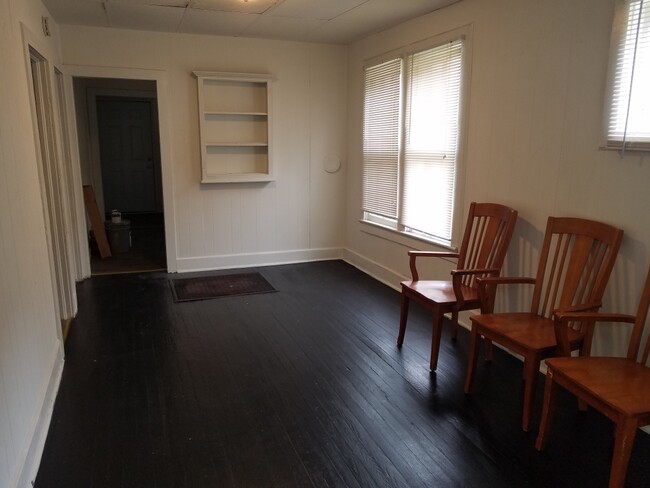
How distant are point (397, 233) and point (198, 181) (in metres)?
2.17

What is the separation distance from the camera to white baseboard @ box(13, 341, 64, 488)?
6.24ft

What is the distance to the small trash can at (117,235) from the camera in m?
5.97

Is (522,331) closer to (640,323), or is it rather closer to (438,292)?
(640,323)

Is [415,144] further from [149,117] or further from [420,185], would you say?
[149,117]

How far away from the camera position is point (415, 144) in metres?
4.30

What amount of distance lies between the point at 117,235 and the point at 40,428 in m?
4.08

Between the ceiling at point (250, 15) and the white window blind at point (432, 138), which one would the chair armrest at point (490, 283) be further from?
the ceiling at point (250, 15)

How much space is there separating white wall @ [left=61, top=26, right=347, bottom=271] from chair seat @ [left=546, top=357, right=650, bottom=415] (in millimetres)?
3846

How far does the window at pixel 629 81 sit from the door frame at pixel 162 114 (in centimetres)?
396

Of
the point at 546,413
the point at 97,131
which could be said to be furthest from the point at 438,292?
the point at 97,131

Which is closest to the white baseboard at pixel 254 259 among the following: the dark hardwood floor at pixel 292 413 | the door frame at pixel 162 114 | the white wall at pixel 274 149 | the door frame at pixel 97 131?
the white wall at pixel 274 149

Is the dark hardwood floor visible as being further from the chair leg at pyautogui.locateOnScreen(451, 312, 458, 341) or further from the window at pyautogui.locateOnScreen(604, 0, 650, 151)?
the window at pyautogui.locateOnScreen(604, 0, 650, 151)

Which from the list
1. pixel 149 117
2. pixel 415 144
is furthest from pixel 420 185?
pixel 149 117

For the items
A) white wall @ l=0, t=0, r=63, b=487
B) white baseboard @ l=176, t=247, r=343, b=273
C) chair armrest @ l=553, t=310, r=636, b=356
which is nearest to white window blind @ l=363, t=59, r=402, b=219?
white baseboard @ l=176, t=247, r=343, b=273
